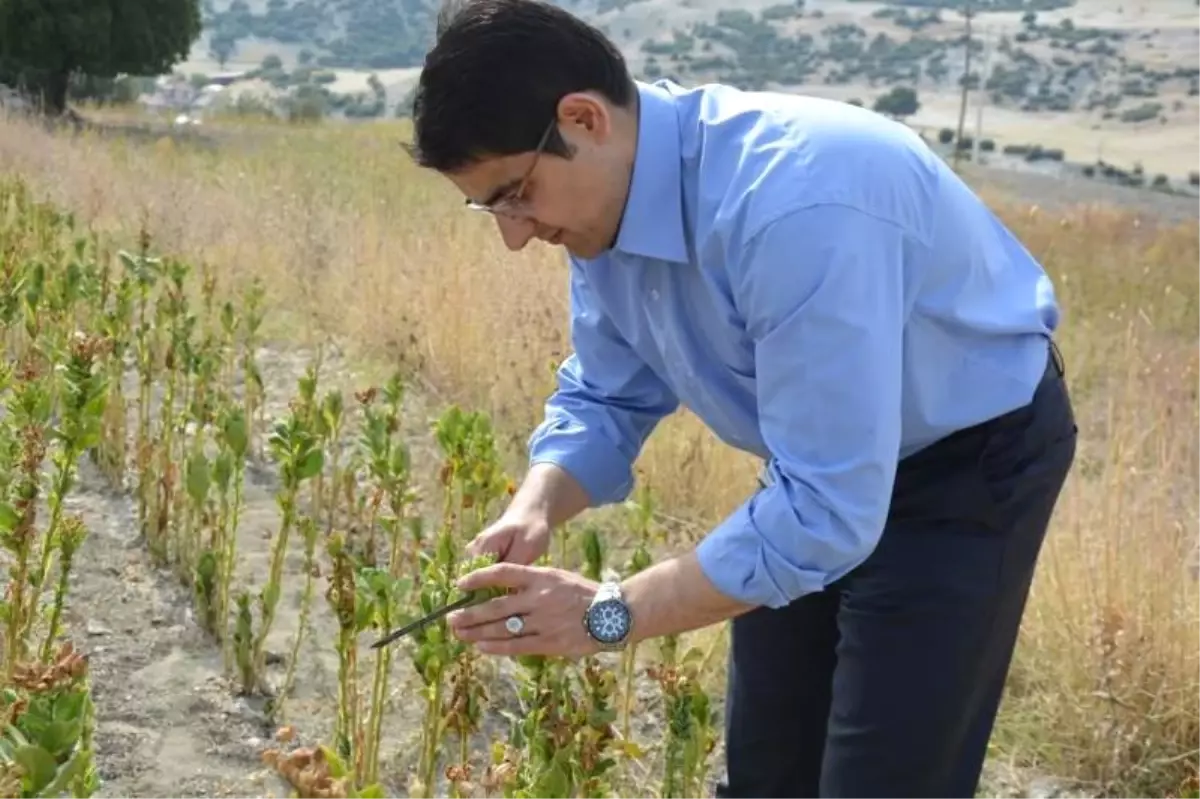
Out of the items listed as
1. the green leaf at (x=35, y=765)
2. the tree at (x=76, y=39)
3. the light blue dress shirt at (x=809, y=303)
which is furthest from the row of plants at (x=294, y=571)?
the tree at (x=76, y=39)

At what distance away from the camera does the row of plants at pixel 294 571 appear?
1.69 m

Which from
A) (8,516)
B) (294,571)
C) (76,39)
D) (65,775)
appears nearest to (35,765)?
(65,775)

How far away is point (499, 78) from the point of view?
1.65m

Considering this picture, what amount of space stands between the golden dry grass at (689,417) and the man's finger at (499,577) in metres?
1.85

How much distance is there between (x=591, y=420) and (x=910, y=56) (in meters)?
72.8

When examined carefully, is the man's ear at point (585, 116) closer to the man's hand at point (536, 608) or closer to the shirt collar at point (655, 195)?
the shirt collar at point (655, 195)

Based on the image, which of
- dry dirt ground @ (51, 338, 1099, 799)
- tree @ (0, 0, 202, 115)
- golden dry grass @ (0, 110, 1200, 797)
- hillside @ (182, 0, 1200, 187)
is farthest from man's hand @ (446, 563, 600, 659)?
hillside @ (182, 0, 1200, 187)

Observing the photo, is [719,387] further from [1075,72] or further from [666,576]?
[1075,72]

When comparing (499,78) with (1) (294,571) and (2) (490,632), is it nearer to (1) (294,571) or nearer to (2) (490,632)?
(2) (490,632)

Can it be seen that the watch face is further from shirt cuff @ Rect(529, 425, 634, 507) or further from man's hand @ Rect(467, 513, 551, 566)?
shirt cuff @ Rect(529, 425, 634, 507)

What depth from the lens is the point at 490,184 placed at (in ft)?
5.73

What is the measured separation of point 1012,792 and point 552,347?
2760 millimetres

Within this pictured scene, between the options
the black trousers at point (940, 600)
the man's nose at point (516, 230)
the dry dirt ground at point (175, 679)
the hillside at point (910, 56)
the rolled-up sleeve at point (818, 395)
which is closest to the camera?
the rolled-up sleeve at point (818, 395)

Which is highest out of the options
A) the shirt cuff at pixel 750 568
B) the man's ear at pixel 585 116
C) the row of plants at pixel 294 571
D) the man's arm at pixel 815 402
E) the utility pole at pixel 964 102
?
the man's ear at pixel 585 116
